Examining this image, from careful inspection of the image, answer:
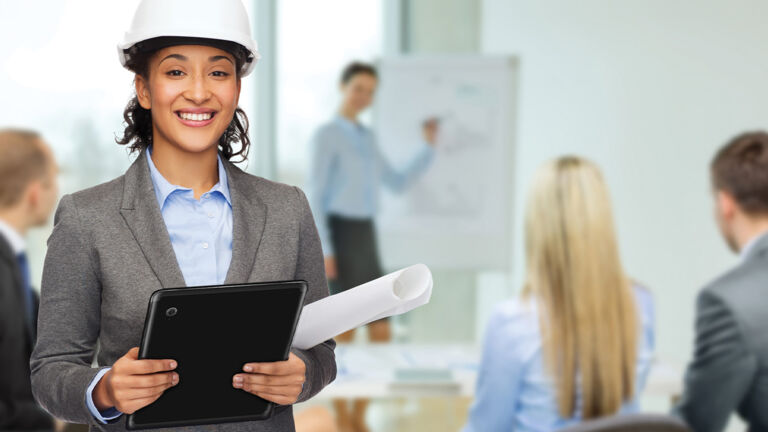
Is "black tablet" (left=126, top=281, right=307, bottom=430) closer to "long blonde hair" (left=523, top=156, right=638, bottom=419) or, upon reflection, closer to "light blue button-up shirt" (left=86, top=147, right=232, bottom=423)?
"light blue button-up shirt" (left=86, top=147, right=232, bottom=423)

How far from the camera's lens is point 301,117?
17.7 ft

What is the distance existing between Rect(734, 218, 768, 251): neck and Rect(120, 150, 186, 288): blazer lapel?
1756 mm

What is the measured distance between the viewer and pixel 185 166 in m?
0.99

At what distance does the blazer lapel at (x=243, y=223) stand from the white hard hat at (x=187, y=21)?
0.17 meters

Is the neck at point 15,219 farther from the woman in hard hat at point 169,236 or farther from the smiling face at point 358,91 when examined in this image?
the smiling face at point 358,91

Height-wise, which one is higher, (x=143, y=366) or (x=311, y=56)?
(x=311, y=56)

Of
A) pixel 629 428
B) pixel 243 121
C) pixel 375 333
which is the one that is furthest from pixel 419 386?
pixel 375 333

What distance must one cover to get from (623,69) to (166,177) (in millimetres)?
4526

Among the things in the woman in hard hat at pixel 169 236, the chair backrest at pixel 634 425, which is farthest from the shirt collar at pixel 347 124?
the woman in hard hat at pixel 169 236

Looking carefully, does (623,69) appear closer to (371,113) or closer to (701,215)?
(701,215)

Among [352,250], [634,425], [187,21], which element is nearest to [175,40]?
[187,21]

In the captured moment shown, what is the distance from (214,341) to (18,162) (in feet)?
7.49

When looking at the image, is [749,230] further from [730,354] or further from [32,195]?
[32,195]

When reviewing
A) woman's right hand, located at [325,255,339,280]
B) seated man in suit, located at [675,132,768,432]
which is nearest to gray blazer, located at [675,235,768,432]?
seated man in suit, located at [675,132,768,432]
